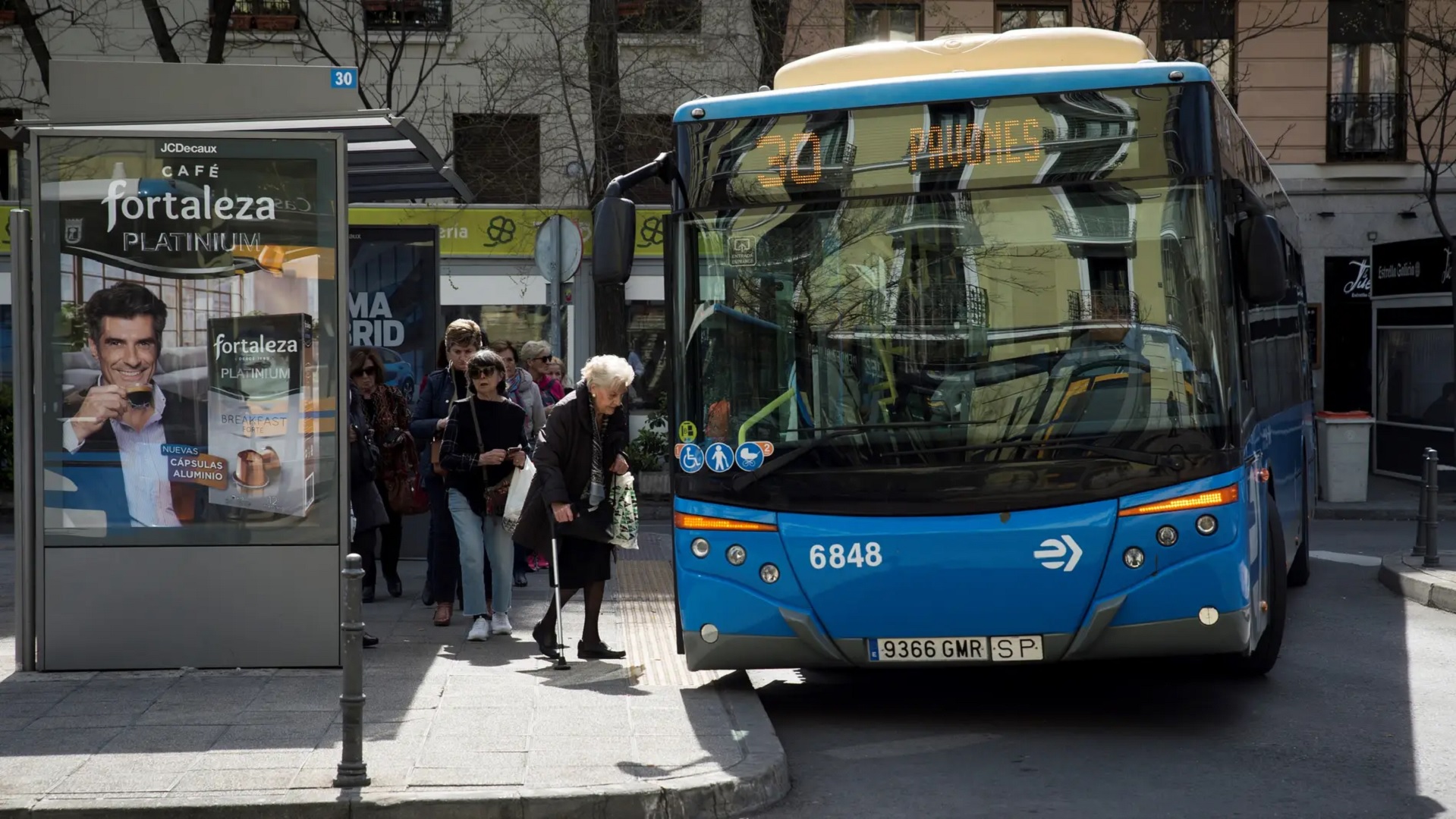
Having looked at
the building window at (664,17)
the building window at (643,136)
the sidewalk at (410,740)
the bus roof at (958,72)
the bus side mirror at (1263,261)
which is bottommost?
the sidewalk at (410,740)

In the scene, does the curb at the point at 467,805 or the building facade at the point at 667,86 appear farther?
the building facade at the point at 667,86

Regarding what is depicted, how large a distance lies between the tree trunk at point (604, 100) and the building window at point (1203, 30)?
9121mm

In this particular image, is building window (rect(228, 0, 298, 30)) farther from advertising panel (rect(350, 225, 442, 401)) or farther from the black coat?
the black coat

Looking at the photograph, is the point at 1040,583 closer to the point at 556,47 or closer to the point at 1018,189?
the point at 1018,189

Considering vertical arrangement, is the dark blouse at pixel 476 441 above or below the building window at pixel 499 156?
below

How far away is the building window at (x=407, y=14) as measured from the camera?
23.0m

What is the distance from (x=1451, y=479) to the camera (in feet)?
67.2

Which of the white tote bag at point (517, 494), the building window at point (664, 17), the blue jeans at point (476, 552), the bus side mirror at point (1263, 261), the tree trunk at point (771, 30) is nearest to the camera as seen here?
the bus side mirror at point (1263, 261)

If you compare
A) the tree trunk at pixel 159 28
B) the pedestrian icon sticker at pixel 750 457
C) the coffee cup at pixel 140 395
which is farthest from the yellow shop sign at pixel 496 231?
the pedestrian icon sticker at pixel 750 457

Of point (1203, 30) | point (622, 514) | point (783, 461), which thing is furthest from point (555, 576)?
point (1203, 30)

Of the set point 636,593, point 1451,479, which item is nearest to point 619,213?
point 636,593

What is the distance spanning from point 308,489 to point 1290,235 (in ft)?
26.2

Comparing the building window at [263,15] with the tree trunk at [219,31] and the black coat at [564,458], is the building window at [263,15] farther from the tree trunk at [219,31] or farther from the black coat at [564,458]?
the black coat at [564,458]

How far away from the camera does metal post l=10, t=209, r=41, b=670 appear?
7.89 m
